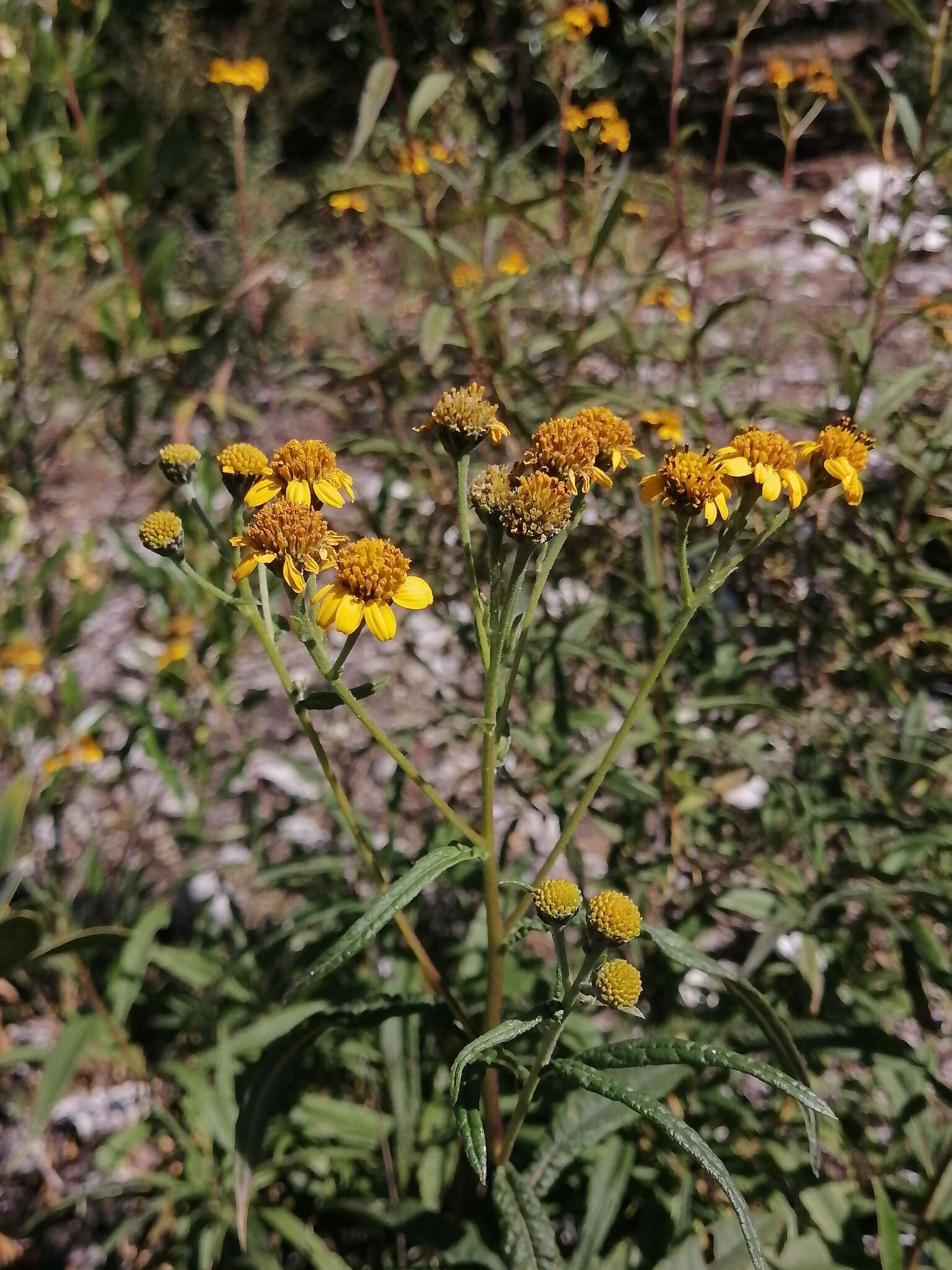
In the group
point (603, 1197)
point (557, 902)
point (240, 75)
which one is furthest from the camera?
point (240, 75)

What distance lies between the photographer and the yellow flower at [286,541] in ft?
3.15

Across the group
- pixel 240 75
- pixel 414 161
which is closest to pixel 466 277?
pixel 240 75

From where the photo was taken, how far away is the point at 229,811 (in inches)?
105

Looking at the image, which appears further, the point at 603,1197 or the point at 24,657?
the point at 24,657

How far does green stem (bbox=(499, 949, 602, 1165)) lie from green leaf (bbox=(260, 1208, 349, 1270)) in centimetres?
54

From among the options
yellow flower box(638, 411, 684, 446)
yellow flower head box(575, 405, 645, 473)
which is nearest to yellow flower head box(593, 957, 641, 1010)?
yellow flower head box(575, 405, 645, 473)

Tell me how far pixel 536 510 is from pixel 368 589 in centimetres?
20

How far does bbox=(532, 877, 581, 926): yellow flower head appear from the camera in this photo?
2.93 feet

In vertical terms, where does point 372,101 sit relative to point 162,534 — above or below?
above

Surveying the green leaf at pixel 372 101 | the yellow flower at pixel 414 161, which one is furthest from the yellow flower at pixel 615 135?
the green leaf at pixel 372 101

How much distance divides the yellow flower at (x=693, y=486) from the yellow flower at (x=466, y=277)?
1.23 metres

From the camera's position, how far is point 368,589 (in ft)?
3.17

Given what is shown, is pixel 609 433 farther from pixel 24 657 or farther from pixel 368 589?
pixel 24 657

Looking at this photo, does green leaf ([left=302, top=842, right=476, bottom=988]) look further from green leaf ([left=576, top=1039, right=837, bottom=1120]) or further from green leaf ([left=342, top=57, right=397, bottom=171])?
green leaf ([left=342, top=57, right=397, bottom=171])
